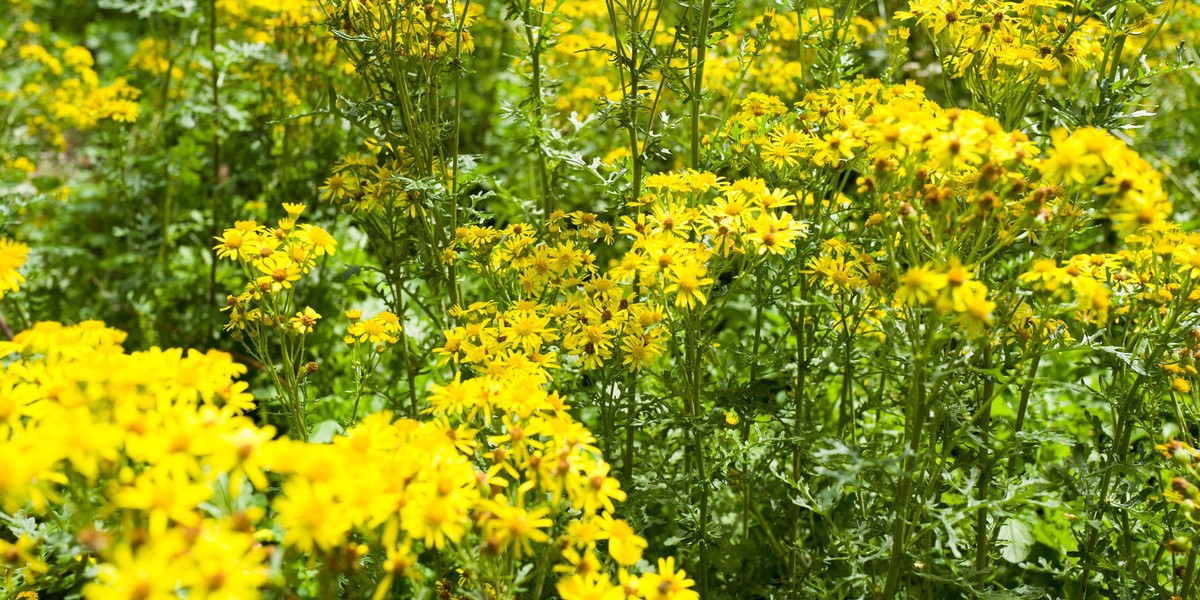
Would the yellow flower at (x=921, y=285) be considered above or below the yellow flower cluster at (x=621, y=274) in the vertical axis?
above

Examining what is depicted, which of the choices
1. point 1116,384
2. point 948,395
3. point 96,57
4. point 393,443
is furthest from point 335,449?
point 96,57

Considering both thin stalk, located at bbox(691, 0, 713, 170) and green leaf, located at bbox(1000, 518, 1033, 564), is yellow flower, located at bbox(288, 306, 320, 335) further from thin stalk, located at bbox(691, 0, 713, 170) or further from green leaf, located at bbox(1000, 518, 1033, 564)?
green leaf, located at bbox(1000, 518, 1033, 564)

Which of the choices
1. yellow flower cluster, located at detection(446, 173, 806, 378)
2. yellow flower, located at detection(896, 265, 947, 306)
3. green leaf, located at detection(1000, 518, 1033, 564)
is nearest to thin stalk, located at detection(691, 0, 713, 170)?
yellow flower cluster, located at detection(446, 173, 806, 378)

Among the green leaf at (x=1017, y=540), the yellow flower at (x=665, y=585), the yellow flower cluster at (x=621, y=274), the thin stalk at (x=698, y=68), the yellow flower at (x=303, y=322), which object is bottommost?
the green leaf at (x=1017, y=540)

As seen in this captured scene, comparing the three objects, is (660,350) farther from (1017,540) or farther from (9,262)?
(1017,540)

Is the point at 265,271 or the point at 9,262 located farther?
the point at 265,271

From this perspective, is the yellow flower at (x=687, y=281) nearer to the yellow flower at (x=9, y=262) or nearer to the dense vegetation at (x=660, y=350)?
the dense vegetation at (x=660, y=350)

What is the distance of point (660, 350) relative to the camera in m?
2.57

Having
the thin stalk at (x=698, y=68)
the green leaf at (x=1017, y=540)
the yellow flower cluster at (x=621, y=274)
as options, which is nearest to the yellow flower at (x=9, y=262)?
the yellow flower cluster at (x=621, y=274)

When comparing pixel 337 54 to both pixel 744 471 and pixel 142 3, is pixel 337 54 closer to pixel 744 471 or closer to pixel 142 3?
pixel 142 3

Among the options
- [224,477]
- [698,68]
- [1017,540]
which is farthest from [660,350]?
[1017,540]

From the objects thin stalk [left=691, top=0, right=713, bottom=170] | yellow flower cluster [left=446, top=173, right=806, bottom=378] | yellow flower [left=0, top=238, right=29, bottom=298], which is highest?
thin stalk [left=691, top=0, right=713, bottom=170]

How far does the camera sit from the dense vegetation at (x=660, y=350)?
163 cm

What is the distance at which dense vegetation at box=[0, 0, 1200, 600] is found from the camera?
1.63 m
